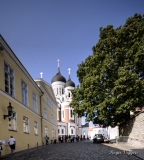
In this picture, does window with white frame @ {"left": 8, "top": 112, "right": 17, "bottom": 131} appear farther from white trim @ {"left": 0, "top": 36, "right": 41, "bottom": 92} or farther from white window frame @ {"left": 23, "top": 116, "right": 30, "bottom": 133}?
white trim @ {"left": 0, "top": 36, "right": 41, "bottom": 92}

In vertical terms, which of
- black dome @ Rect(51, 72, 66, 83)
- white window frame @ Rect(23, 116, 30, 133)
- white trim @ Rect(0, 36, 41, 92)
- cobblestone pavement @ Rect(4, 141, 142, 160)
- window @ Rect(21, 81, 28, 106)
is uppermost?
black dome @ Rect(51, 72, 66, 83)

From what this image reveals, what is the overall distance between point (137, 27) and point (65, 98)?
51.9 metres

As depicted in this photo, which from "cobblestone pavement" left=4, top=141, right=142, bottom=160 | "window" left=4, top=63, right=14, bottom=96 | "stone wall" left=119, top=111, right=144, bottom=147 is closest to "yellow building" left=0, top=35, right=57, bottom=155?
"window" left=4, top=63, right=14, bottom=96

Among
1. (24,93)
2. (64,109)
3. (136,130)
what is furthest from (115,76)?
(64,109)

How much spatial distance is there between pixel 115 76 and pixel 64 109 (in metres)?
47.1

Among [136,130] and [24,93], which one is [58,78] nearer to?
[24,93]

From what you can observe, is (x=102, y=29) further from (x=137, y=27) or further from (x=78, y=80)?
(x=78, y=80)

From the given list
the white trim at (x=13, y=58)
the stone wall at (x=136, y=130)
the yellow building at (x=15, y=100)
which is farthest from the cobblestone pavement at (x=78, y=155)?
the white trim at (x=13, y=58)

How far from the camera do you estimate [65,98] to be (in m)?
72.0

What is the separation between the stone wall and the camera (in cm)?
1690

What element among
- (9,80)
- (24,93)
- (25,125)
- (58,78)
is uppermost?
(58,78)

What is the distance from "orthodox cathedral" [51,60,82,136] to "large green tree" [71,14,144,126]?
37.2 meters

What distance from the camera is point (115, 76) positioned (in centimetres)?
2181

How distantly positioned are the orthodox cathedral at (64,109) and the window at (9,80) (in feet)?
146
